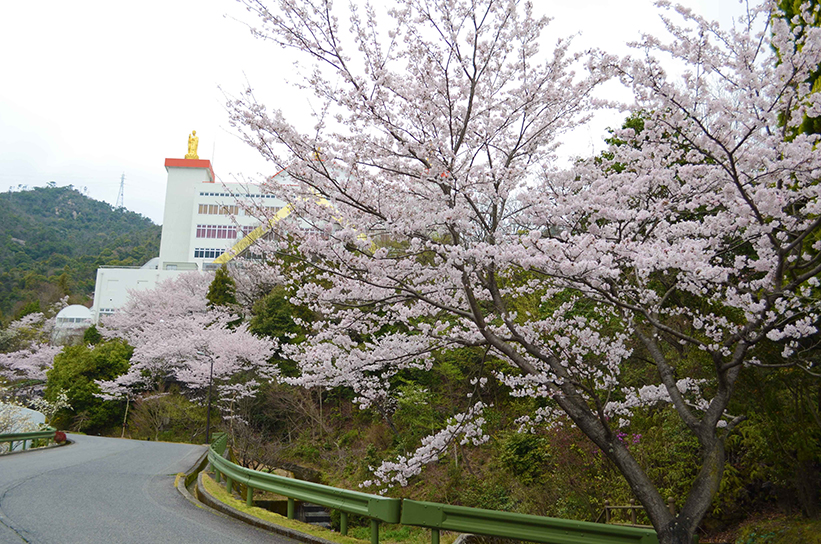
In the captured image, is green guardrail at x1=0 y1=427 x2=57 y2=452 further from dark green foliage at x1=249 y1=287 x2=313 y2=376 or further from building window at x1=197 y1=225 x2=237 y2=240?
building window at x1=197 y1=225 x2=237 y2=240

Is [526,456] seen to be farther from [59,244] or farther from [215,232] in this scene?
[59,244]

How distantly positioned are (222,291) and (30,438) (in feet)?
53.1

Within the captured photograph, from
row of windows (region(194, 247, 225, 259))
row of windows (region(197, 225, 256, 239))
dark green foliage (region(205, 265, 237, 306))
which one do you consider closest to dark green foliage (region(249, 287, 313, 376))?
dark green foliage (region(205, 265, 237, 306))

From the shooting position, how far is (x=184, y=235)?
169 feet

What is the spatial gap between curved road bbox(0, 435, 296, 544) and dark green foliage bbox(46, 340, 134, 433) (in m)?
15.1

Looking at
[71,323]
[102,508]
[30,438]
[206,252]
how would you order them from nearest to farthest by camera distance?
1. [102,508]
2. [30,438]
3. [71,323]
4. [206,252]

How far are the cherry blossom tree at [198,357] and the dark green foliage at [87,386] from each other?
31.6 inches

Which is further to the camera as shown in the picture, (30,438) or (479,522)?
(30,438)

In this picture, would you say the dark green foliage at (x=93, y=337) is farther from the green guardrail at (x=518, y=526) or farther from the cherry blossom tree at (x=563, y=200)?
the green guardrail at (x=518, y=526)

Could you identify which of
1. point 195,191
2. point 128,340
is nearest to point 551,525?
point 128,340

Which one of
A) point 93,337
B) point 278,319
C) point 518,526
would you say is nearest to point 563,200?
point 518,526

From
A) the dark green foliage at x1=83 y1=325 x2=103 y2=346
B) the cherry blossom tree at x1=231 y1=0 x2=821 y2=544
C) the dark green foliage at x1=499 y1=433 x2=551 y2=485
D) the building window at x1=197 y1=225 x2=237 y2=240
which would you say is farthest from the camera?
the building window at x1=197 y1=225 x2=237 y2=240

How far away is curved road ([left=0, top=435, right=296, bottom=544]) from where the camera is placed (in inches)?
202

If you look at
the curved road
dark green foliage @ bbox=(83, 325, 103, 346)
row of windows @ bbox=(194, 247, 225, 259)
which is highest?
row of windows @ bbox=(194, 247, 225, 259)
